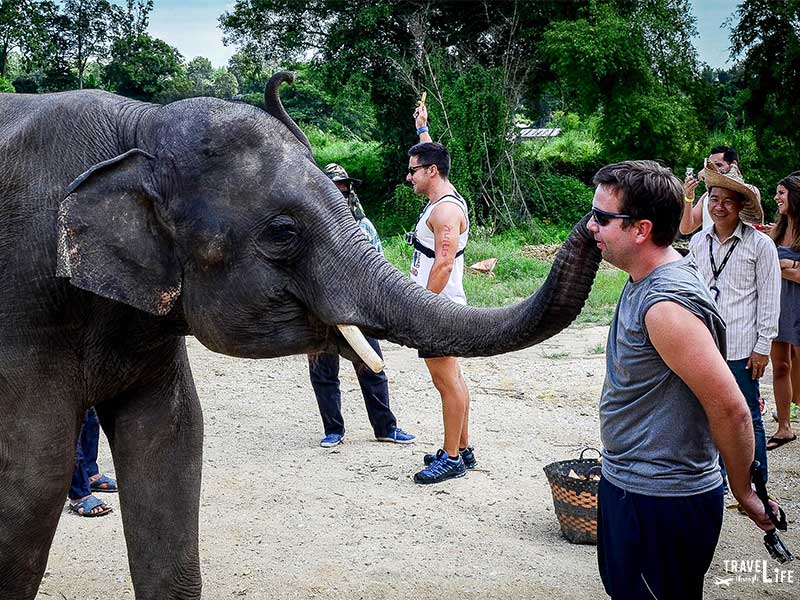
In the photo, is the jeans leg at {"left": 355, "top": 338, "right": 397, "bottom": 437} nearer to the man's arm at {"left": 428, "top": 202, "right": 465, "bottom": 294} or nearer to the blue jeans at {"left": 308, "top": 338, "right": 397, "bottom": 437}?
the blue jeans at {"left": 308, "top": 338, "right": 397, "bottom": 437}

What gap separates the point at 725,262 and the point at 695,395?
319 centimetres

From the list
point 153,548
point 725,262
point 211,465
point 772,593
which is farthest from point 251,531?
point 725,262

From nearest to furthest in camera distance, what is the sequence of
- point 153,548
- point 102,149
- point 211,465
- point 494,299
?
point 102,149, point 153,548, point 211,465, point 494,299

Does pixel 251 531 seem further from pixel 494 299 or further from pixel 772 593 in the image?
pixel 494 299

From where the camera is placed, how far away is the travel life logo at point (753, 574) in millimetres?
4883

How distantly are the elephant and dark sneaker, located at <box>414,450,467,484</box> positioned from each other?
3359mm

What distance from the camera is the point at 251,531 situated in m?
5.71

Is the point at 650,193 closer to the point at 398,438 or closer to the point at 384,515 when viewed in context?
the point at 384,515

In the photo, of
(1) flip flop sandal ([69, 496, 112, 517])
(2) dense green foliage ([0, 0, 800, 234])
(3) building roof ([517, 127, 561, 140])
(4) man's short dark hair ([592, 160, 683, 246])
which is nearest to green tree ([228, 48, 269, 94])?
(2) dense green foliage ([0, 0, 800, 234])

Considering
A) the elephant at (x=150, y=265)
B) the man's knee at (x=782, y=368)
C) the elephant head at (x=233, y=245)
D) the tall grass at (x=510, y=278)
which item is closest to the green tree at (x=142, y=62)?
the tall grass at (x=510, y=278)

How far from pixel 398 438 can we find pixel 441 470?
109 cm

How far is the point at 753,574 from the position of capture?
498 centimetres

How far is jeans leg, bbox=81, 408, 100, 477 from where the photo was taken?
20.2ft

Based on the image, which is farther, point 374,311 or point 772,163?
point 772,163
